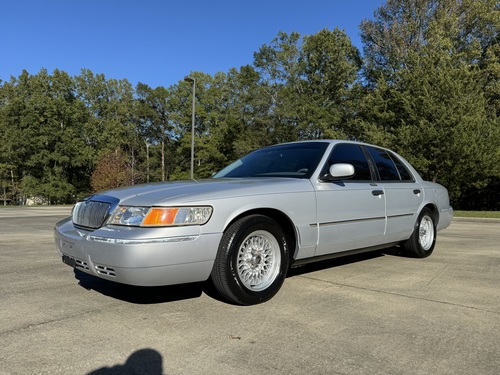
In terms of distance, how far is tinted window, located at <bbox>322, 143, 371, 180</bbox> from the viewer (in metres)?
4.99

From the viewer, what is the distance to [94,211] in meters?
3.88

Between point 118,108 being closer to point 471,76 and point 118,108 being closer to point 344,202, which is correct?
point 471,76

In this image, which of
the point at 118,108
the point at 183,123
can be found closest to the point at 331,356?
the point at 183,123

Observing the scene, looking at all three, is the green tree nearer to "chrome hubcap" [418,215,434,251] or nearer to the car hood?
"chrome hubcap" [418,215,434,251]

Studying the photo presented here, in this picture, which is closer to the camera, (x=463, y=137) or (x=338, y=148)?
(x=338, y=148)

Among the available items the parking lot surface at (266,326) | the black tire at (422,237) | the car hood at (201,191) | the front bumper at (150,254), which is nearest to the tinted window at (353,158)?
the car hood at (201,191)

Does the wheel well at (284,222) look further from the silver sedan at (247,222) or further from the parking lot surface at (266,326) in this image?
the parking lot surface at (266,326)

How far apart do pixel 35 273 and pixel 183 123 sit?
47.1 m

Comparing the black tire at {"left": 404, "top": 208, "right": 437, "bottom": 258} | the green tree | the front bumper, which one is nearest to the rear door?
the black tire at {"left": 404, "top": 208, "right": 437, "bottom": 258}

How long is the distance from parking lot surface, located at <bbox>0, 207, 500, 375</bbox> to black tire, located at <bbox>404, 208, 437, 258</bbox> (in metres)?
0.72

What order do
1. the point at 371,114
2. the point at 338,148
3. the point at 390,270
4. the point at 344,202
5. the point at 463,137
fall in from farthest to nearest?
the point at 371,114
the point at 463,137
the point at 390,270
the point at 338,148
the point at 344,202

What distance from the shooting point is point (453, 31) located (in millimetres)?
28547

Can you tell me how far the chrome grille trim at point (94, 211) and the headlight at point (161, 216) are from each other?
17 centimetres

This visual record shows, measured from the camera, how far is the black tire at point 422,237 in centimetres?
604
